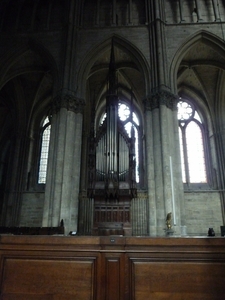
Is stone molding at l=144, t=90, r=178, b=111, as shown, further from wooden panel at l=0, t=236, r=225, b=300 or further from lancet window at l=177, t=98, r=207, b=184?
wooden panel at l=0, t=236, r=225, b=300

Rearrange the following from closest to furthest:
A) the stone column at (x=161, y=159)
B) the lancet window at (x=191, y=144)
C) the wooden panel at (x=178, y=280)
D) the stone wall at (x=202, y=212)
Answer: the wooden panel at (x=178, y=280)
the stone column at (x=161, y=159)
the stone wall at (x=202, y=212)
the lancet window at (x=191, y=144)

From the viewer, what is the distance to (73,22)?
51.2ft

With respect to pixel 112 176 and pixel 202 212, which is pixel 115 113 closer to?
pixel 112 176

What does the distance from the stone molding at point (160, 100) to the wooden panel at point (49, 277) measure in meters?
11.8

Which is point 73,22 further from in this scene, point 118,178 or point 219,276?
point 219,276

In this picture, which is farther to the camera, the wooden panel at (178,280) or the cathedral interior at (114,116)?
the cathedral interior at (114,116)

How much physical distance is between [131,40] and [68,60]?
4.14 meters

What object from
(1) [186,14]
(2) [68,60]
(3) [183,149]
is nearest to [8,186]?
(2) [68,60]

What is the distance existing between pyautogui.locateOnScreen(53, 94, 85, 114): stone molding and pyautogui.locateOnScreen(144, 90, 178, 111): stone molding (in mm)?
3853

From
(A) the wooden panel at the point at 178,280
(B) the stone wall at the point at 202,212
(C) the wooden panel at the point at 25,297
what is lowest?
(C) the wooden panel at the point at 25,297

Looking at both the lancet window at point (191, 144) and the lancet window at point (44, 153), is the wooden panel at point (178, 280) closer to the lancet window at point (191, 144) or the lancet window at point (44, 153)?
the lancet window at point (191, 144)

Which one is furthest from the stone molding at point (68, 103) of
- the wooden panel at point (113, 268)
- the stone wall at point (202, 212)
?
the wooden panel at point (113, 268)

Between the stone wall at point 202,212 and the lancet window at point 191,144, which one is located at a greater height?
the lancet window at point 191,144

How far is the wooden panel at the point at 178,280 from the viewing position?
2.19 metres
